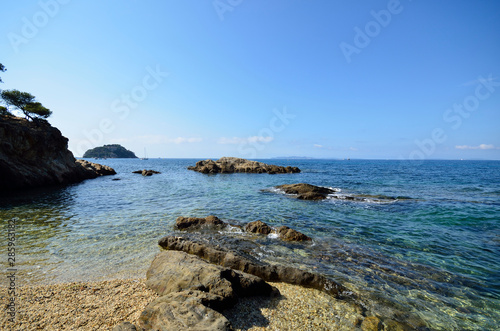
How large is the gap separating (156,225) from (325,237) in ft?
36.3

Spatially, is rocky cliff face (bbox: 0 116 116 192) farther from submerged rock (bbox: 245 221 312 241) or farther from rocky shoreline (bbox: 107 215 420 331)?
submerged rock (bbox: 245 221 312 241)

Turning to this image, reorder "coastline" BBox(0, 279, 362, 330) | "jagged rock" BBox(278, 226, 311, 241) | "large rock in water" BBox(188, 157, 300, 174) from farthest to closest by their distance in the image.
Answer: "large rock in water" BBox(188, 157, 300, 174) < "jagged rock" BBox(278, 226, 311, 241) < "coastline" BBox(0, 279, 362, 330)

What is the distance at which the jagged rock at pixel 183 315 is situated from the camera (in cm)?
447

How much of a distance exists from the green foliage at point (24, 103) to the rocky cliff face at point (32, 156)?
116 inches

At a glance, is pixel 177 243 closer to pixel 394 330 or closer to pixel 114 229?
pixel 114 229

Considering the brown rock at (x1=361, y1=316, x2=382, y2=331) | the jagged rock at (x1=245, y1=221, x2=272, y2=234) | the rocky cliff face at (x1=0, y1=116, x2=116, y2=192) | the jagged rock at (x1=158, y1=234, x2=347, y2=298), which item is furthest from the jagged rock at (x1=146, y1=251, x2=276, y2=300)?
the rocky cliff face at (x1=0, y1=116, x2=116, y2=192)

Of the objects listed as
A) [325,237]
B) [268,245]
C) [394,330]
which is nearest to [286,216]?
[325,237]

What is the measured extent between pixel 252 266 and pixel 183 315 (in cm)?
377

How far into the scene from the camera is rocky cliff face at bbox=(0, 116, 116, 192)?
2709cm

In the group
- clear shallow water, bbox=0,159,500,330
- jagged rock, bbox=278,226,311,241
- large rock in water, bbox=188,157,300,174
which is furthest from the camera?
large rock in water, bbox=188,157,300,174

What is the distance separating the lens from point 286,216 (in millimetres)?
16750

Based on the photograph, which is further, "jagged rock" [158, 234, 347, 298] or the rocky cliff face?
the rocky cliff face

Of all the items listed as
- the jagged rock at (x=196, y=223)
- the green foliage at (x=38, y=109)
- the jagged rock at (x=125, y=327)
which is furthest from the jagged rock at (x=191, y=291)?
the green foliage at (x=38, y=109)

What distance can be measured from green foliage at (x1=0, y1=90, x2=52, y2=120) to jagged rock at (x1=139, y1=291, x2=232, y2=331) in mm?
49200
